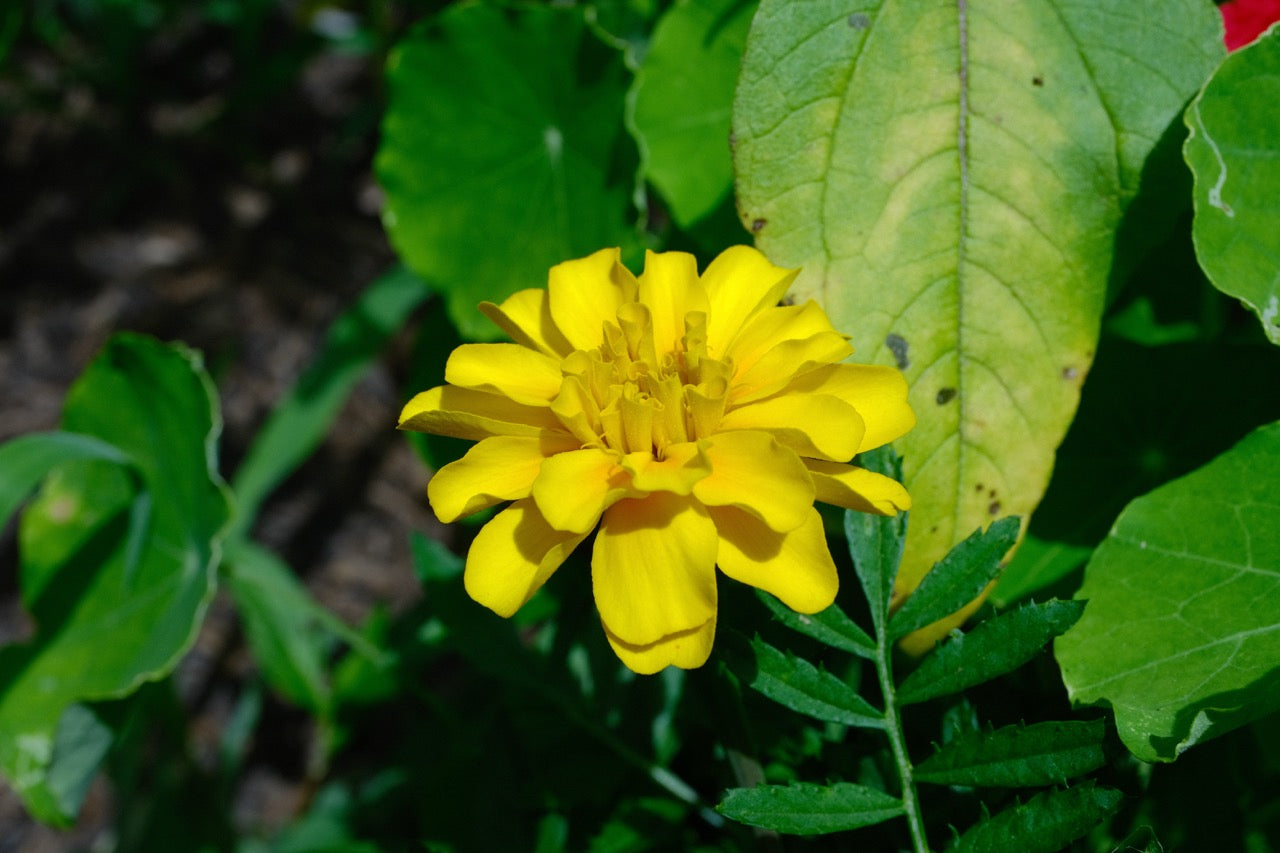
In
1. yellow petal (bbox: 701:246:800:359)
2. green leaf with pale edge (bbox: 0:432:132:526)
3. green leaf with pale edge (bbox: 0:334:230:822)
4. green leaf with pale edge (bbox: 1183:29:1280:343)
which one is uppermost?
green leaf with pale edge (bbox: 1183:29:1280:343)

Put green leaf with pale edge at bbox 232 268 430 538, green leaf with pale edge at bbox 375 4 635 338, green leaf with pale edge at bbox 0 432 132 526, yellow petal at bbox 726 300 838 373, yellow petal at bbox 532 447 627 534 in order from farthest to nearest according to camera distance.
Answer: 1. green leaf with pale edge at bbox 232 268 430 538
2. green leaf with pale edge at bbox 375 4 635 338
3. green leaf with pale edge at bbox 0 432 132 526
4. yellow petal at bbox 726 300 838 373
5. yellow petal at bbox 532 447 627 534

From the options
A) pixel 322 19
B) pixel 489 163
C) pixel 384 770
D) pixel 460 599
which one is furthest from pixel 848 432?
pixel 322 19

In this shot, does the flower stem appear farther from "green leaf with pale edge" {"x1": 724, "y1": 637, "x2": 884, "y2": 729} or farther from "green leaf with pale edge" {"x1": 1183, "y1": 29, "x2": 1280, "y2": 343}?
"green leaf with pale edge" {"x1": 1183, "y1": 29, "x2": 1280, "y2": 343}

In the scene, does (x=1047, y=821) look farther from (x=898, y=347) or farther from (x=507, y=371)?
(x=507, y=371)

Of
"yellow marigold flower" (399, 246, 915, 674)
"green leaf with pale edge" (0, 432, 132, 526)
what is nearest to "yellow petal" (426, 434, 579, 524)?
"yellow marigold flower" (399, 246, 915, 674)

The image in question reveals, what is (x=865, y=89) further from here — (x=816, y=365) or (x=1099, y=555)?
(x=1099, y=555)

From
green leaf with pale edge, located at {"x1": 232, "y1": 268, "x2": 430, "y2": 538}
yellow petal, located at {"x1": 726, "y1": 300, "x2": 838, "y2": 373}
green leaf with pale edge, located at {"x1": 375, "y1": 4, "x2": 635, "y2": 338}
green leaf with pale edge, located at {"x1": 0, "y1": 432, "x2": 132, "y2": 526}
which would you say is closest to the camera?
yellow petal, located at {"x1": 726, "y1": 300, "x2": 838, "y2": 373}

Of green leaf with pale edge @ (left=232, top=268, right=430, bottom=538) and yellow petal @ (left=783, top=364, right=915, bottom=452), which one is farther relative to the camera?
green leaf with pale edge @ (left=232, top=268, right=430, bottom=538)
